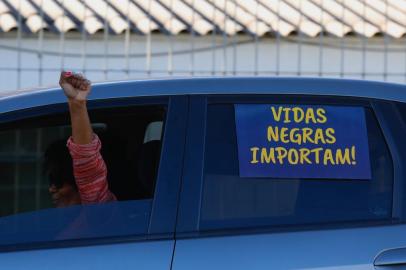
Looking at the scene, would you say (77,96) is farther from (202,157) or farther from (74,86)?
(202,157)

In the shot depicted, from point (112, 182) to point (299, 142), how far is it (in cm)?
75

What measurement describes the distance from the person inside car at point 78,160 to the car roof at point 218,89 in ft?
0.31

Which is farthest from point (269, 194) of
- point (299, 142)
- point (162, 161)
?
point (162, 161)

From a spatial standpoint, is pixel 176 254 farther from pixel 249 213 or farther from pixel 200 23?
pixel 200 23

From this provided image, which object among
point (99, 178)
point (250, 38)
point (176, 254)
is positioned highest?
point (250, 38)

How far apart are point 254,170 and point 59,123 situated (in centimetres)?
73

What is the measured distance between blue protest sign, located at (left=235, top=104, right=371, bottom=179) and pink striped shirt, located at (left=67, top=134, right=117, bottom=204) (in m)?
0.50

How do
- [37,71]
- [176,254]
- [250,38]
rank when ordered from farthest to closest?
[250,38], [37,71], [176,254]

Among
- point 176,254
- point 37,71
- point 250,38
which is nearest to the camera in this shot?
point 176,254

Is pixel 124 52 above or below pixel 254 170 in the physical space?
above

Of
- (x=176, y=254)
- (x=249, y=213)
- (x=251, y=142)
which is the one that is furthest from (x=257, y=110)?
(x=176, y=254)

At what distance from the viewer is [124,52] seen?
24.3ft

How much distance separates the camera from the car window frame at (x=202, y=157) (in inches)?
114

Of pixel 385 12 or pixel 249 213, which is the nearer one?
pixel 249 213
